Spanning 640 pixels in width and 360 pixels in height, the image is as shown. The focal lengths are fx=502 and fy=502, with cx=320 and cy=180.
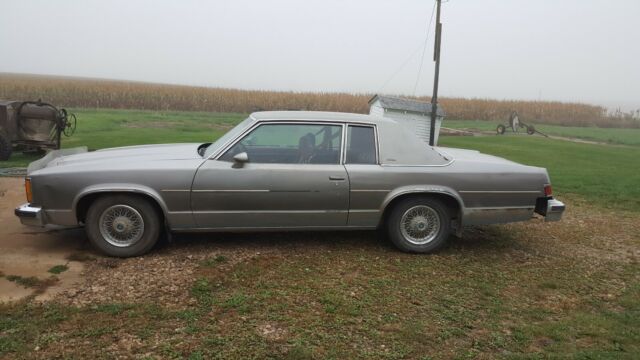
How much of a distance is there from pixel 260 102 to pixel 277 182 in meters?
29.4

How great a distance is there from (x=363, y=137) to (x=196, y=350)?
2.80m

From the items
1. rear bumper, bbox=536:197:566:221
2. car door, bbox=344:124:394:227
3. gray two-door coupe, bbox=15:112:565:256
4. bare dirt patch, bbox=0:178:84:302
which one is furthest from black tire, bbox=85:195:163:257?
rear bumper, bbox=536:197:566:221

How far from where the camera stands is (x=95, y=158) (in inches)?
199

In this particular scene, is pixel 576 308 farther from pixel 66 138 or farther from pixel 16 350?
pixel 66 138

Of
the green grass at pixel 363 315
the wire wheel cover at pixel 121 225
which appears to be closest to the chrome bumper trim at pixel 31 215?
the wire wheel cover at pixel 121 225

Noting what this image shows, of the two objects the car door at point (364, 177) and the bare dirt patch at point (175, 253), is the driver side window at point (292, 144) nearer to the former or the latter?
the car door at point (364, 177)

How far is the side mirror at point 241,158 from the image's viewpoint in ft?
15.5

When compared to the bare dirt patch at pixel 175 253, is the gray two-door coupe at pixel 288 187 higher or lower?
higher

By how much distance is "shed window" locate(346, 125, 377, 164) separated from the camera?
201 inches

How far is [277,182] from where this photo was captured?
485cm

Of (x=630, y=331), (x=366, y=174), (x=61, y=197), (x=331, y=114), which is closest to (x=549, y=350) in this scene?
(x=630, y=331)

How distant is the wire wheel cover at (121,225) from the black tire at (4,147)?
7182 millimetres

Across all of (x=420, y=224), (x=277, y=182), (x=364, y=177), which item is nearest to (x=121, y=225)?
(x=277, y=182)

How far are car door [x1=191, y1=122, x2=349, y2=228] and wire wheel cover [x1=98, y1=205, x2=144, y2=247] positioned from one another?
0.55m
